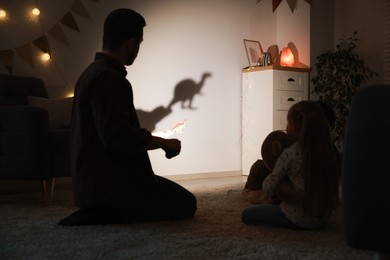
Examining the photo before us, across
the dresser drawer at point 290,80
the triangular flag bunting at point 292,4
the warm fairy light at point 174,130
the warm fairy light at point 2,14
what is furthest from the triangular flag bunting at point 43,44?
the triangular flag bunting at point 292,4

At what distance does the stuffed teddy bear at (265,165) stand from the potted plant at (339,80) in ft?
5.78

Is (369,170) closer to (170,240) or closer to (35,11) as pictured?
(170,240)

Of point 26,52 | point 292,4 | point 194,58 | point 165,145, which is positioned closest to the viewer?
point 165,145

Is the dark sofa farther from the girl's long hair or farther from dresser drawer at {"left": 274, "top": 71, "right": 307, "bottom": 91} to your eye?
dresser drawer at {"left": 274, "top": 71, "right": 307, "bottom": 91}

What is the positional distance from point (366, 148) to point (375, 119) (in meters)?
0.06

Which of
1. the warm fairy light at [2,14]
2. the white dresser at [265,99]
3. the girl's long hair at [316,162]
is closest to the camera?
the girl's long hair at [316,162]

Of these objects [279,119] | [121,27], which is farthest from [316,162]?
[279,119]

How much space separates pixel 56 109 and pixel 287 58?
2.29 m

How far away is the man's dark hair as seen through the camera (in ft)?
6.41

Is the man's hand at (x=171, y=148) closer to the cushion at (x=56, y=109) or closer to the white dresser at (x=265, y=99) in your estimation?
the cushion at (x=56, y=109)

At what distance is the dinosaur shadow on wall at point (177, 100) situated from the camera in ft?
12.9

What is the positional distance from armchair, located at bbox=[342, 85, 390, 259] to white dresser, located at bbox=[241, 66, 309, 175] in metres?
3.12

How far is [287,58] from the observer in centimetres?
431

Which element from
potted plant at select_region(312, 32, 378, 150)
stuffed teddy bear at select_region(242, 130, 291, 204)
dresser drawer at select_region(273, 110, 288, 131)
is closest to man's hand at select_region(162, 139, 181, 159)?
stuffed teddy bear at select_region(242, 130, 291, 204)
